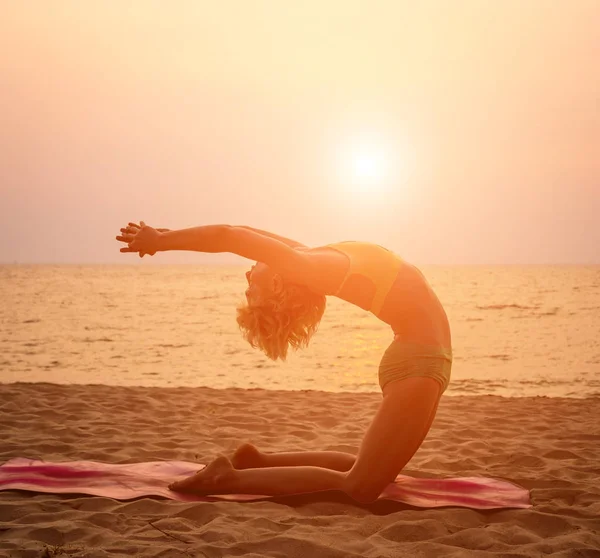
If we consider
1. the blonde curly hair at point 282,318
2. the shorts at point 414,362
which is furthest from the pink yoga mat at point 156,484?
the blonde curly hair at point 282,318

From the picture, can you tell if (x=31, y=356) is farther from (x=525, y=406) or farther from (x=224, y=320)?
(x=224, y=320)

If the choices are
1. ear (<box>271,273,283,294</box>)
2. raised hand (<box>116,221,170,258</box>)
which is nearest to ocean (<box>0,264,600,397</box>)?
ear (<box>271,273,283,294</box>)

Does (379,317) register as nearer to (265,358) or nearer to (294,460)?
(294,460)

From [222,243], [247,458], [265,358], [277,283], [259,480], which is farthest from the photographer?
[265,358]

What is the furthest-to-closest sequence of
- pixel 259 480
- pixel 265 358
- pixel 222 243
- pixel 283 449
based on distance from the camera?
pixel 265 358
pixel 283 449
pixel 259 480
pixel 222 243

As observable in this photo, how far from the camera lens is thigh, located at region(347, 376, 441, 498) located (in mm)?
3908

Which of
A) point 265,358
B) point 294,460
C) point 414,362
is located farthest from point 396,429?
point 265,358

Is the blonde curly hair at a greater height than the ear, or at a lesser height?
lesser

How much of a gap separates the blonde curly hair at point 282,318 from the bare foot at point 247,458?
0.71 metres

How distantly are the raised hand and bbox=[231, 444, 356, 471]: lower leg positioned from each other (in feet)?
5.10

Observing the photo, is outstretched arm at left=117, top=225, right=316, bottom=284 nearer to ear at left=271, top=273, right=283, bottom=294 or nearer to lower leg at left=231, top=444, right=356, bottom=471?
ear at left=271, top=273, right=283, bottom=294

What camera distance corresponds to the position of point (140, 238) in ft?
11.9

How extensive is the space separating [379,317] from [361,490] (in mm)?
1032

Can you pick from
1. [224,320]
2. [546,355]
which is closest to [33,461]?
[546,355]
